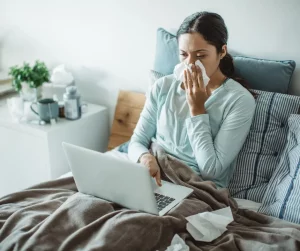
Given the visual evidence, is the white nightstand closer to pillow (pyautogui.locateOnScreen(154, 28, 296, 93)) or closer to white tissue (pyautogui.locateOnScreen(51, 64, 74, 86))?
white tissue (pyautogui.locateOnScreen(51, 64, 74, 86))

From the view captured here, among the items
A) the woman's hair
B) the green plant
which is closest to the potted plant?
Answer: the green plant

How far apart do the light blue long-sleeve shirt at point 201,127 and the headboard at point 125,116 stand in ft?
1.35

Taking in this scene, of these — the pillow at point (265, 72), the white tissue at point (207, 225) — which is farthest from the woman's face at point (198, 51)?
the white tissue at point (207, 225)

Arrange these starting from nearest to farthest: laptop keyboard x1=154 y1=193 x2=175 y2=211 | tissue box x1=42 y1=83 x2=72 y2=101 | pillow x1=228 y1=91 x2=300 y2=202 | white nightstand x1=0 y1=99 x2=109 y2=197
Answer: laptop keyboard x1=154 y1=193 x2=175 y2=211 < pillow x1=228 y1=91 x2=300 y2=202 < white nightstand x1=0 y1=99 x2=109 y2=197 < tissue box x1=42 y1=83 x2=72 y2=101

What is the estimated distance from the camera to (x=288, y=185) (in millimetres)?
1354

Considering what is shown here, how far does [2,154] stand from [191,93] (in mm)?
1130

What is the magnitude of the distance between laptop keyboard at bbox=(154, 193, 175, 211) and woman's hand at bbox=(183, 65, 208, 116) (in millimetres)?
319

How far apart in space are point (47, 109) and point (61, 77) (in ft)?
0.92

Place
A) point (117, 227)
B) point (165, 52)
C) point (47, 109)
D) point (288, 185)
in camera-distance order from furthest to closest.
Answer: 1. point (47, 109)
2. point (165, 52)
3. point (288, 185)
4. point (117, 227)

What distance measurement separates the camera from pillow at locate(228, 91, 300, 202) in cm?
151

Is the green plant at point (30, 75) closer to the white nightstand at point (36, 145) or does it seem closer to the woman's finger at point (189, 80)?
the white nightstand at point (36, 145)

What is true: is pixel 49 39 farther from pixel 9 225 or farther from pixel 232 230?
pixel 232 230

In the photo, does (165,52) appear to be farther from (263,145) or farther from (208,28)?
(263,145)

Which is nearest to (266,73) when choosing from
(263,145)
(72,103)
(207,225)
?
(263,145)
